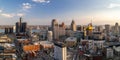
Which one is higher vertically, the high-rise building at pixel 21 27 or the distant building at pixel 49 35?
the high-rise building at pixel 21 27

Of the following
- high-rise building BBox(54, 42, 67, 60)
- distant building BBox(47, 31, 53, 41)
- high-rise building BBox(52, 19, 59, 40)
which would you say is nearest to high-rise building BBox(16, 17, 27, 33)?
high-rise building BBox(52, 19, 59, 40)

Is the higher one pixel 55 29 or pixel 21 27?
pixel 21 27

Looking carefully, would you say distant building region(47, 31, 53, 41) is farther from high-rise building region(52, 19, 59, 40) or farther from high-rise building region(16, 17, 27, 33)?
high-rise building region(16, 17, 27, 33)

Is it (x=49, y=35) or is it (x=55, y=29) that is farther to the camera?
(x=55, y=29)

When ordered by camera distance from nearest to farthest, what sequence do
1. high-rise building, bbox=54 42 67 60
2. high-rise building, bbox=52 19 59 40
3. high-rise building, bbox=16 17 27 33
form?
high-rise building, bbox=54 42 67 60
high-rise building, bbox=52 19 59 40
high-rise building, bbox=16 17 27 33

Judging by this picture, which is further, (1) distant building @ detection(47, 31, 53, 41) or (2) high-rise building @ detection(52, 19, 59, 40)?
(2) high-rise building @ detection(52, 19, 59, 40)

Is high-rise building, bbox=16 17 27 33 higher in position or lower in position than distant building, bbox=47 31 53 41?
higher

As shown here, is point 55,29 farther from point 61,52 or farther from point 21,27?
point 61,52

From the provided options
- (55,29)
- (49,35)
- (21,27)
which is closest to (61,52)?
(49,35)

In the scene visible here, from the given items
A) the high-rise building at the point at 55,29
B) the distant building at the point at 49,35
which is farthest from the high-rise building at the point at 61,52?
the high-rise building at the point at 55,29

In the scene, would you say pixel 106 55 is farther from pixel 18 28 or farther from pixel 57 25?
pixel 18 28

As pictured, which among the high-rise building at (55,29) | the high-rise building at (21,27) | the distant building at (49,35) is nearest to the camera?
the distant building at (49,35)

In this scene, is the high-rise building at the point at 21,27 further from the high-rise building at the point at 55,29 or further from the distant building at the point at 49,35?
the distant building at the point at 49,35
